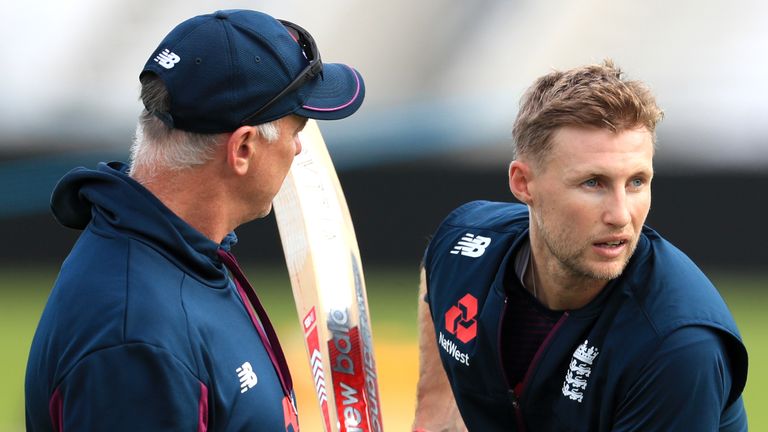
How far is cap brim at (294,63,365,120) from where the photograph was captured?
2.23 meters

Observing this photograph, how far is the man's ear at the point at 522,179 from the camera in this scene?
9.11 ft

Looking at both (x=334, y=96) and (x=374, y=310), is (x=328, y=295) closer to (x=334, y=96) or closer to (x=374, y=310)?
(x=334, y=96)

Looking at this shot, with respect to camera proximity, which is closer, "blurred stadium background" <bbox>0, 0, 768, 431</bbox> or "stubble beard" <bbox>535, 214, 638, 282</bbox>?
"stubble beard" <bbox>535, 214, 638, 282</bbox>

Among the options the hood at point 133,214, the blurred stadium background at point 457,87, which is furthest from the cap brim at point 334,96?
the blurred stadium background at point 457,87

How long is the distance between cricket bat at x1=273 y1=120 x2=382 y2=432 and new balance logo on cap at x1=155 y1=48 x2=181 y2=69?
122 centimetres

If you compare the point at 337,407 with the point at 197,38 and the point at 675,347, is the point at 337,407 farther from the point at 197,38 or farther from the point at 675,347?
the point at 197,38

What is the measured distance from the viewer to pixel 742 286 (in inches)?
280

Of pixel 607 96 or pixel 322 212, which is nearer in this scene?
pixel 607 96

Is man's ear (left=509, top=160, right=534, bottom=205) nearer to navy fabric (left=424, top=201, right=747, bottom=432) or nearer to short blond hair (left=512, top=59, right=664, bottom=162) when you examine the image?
A: short blond hair (left=512, top=59, right=664, bottom=162)

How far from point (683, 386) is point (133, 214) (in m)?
1.24

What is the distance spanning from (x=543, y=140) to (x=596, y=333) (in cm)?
49

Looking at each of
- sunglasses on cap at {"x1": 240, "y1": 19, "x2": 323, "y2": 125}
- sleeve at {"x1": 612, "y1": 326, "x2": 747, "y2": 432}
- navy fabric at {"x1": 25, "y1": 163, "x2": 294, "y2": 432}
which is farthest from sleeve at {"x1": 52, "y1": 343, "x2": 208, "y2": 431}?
sleeve at {"x1": 612, "y1": 326, "x2": 747, "y2": 432}

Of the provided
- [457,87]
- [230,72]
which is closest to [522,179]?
[230,72]

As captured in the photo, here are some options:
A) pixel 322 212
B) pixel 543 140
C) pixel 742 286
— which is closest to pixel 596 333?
pixel 543 140
